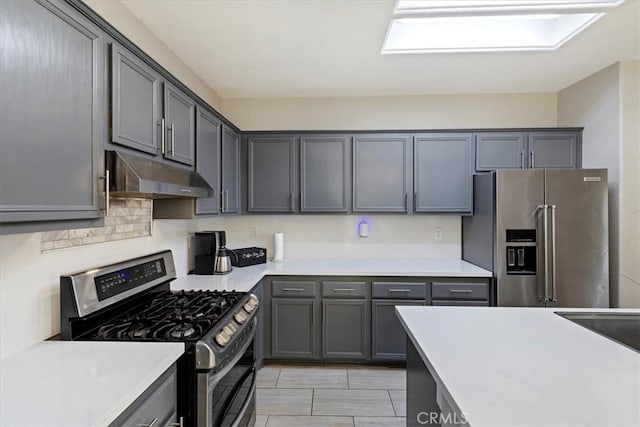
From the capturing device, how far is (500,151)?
10.7 ft

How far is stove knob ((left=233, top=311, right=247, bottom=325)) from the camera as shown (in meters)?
1.80

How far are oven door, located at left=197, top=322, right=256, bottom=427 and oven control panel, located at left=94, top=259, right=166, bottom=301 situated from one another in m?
0.67

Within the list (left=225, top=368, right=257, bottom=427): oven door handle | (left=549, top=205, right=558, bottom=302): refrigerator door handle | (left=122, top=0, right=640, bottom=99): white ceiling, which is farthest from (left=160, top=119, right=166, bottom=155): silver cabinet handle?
(left=549, top=205, right=558, bottom=302): refrigerator door handle

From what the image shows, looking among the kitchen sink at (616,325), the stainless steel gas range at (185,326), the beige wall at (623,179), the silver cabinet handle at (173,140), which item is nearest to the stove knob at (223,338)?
the stainless steel gas range at (185,326)

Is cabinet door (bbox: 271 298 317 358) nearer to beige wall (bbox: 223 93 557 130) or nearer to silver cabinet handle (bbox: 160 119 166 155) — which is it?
silver cabinet handle (bbox: 160 119 166 155)

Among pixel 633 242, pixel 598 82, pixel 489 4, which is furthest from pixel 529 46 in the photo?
pixel 633 242

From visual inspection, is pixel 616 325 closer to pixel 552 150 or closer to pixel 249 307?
pixel 249 307

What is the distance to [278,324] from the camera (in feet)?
9.99

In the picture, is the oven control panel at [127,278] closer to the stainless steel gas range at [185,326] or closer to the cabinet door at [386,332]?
the stainless steel gas range at [185,326]

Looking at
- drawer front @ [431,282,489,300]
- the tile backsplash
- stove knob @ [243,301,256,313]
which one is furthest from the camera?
drawer front @ [431,282,489,300]

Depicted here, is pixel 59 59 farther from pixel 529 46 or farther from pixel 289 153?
pixel 529 46

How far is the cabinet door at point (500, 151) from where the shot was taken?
3.24 m

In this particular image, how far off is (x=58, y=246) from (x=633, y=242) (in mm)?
3947

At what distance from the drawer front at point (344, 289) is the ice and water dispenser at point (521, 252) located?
4.05ft
